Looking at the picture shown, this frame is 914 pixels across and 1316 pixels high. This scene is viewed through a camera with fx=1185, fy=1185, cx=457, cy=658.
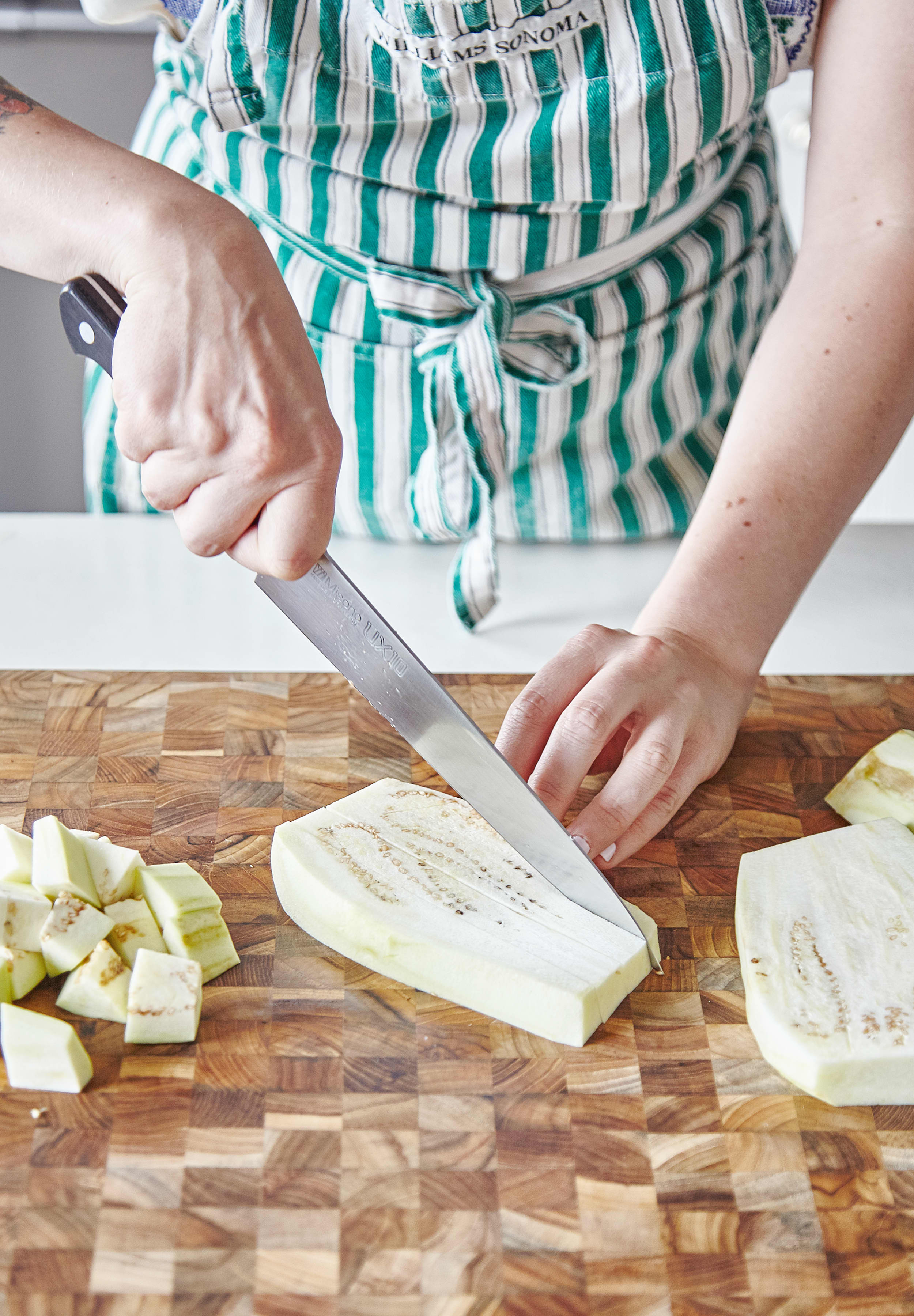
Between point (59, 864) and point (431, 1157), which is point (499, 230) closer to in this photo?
point (59, 864)

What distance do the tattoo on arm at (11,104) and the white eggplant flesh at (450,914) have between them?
2.16 feet

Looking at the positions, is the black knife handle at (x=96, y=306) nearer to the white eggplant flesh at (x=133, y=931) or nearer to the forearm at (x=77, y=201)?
the forearm at (x=77, y=201)

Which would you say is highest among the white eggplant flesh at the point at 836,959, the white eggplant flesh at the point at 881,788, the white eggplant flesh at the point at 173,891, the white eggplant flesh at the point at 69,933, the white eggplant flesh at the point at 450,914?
the white eggplant flesh at the point at 881,788

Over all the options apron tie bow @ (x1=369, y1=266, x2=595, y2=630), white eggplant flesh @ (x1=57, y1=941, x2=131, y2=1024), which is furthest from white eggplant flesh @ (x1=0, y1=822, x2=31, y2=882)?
apron tie bow @ (x1=369, y1=266, x2=595, y2=630)

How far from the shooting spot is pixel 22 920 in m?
0.99

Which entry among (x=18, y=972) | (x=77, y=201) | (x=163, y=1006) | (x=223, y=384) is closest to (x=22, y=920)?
(x=18, y=972)

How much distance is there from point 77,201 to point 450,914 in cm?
67

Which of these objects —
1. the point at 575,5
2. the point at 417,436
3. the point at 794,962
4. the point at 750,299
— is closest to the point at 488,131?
the point at 575,5

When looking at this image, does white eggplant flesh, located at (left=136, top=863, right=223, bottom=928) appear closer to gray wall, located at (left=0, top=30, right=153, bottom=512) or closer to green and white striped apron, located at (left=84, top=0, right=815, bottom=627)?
green and white striped apron, located at (left=84, top=0, right=815, bottom=627)

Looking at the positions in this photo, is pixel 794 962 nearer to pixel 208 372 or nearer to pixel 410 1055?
pixel 410 1055

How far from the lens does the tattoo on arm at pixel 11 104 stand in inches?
39.0

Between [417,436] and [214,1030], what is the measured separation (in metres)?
0.82

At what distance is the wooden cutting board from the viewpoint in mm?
801

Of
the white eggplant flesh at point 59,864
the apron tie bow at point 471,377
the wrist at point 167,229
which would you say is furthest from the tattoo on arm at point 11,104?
the white eggplant flesh at point 59,864
